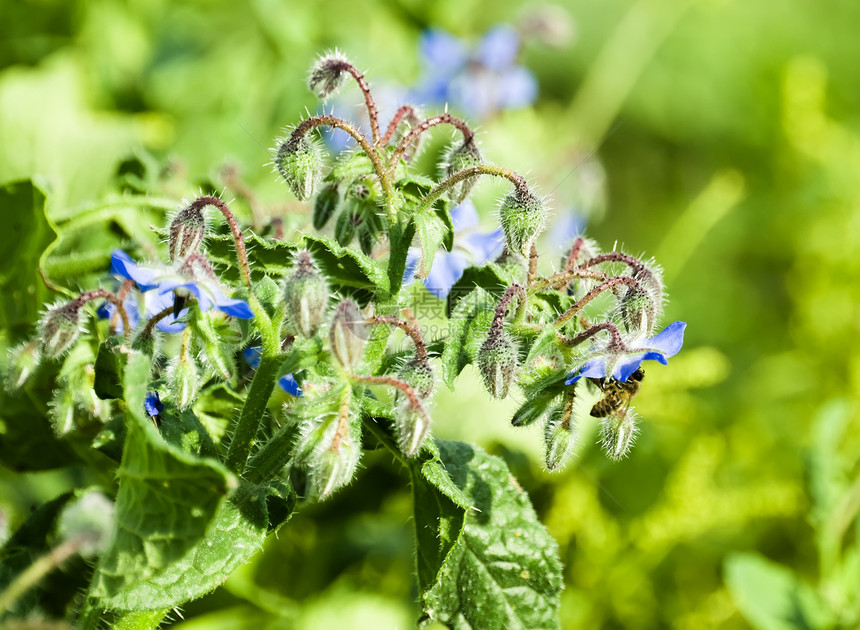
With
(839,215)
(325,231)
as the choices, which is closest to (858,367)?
(839,215)

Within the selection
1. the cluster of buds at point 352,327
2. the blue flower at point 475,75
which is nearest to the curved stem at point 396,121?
the cluster of buds at point 352,327

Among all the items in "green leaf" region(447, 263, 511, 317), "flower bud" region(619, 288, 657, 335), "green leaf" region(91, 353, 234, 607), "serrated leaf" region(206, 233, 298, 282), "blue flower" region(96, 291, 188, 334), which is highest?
"green leaf" region(447, 263, 511, 317)

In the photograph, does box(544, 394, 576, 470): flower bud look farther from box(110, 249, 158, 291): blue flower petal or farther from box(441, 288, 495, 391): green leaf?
box(110, 249, 158, 291): blue flower petal

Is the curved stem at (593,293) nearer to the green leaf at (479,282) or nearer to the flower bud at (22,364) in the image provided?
the green leaf at (479,282)

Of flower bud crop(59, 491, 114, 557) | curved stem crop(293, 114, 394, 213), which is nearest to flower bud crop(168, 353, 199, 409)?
flower bud crop(59, 491, 114, 557)

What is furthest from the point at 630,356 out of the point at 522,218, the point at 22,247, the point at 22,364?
the point at 22,247

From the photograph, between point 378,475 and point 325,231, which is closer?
point 325,231

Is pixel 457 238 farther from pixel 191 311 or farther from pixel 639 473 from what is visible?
pixel 639 473
